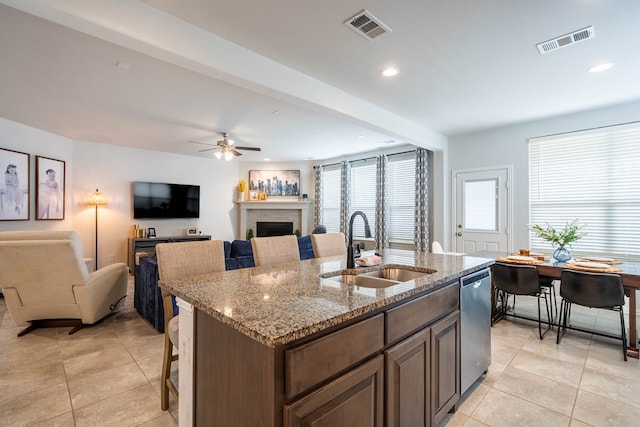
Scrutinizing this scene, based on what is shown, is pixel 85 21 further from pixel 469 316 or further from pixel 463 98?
pixel 463 98

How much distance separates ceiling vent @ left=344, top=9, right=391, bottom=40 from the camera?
7.18 feet

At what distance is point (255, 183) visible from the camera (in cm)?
796

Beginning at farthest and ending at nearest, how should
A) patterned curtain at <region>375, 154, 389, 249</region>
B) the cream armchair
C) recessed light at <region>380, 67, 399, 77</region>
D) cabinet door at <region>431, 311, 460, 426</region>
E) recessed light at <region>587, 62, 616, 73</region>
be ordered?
patterned curtain at <region>375, 154, 389, 249</region>
recessed light at <region>380, 67, 399, 77</region>
recessed light at <region>587, 62, 616, 73</region>
the cream armchair
cabinet door at <region>431, 311, 460, 426</region>

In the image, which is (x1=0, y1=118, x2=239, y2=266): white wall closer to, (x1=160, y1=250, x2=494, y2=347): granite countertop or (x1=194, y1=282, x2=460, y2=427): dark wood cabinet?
(x1=160, y1=250, x2=494, y2=347): granite countertop

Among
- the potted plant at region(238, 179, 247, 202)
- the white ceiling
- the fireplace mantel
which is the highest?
the white ceiling

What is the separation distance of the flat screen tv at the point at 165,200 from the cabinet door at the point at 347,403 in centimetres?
655

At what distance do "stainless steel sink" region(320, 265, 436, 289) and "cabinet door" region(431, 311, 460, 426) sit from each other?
13.3 inches

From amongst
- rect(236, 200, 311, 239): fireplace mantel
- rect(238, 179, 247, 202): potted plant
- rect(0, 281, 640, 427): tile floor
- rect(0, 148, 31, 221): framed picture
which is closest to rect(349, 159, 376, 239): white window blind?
rect(236, 200, 311, 239): fireplace mantel

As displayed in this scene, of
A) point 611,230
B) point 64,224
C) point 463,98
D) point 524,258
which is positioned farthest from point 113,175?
point 611,230

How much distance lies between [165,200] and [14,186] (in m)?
2.51

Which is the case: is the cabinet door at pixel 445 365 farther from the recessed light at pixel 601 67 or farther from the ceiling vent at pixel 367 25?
the recessed light at pixel 601 67

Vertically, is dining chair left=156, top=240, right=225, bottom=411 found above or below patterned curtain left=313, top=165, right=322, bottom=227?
below

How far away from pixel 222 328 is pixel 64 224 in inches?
236

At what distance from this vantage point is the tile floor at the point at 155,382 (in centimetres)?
190
